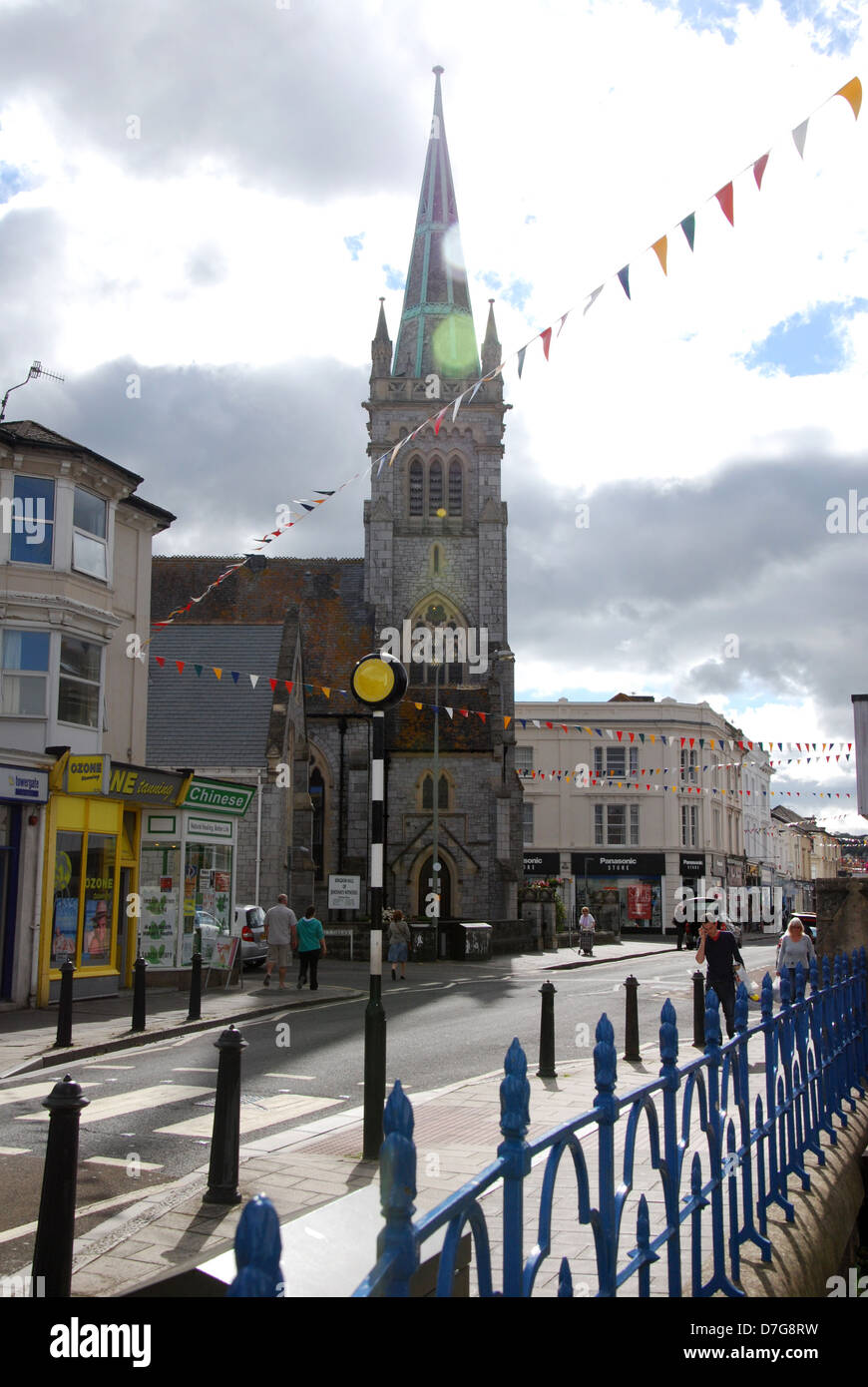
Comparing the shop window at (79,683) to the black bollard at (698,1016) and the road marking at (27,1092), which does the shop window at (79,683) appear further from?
the black bollard at (698,1016)

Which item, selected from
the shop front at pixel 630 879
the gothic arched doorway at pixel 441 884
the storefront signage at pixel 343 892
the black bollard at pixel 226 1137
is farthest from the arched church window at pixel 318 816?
the black bollard at pixel 226 1137

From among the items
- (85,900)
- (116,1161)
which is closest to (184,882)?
(85,900)

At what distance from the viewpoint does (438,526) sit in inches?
1754

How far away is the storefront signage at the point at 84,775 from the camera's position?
666 inches

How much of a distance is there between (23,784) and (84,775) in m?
1.00

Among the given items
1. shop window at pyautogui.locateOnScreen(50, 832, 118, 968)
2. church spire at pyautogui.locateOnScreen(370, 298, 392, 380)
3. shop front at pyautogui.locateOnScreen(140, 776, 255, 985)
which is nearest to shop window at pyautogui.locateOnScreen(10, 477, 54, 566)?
shop window at pyautogui.locateOnScreen(50, 832, 118, 968)

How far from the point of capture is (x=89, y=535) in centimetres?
1895

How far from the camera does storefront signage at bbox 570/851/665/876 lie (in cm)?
5788

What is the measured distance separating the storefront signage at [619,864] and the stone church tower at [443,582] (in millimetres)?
16912

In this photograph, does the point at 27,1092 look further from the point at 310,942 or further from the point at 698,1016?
the point at 310,942

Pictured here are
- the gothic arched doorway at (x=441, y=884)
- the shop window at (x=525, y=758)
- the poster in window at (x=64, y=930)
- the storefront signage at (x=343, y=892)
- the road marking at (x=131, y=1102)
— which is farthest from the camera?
the shop window at (x=525, y=758)

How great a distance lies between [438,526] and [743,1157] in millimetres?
40627

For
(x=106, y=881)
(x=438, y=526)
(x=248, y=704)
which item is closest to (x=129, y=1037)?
(x=106, y=881)

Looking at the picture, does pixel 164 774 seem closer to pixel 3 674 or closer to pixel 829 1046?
pixel 3 674
